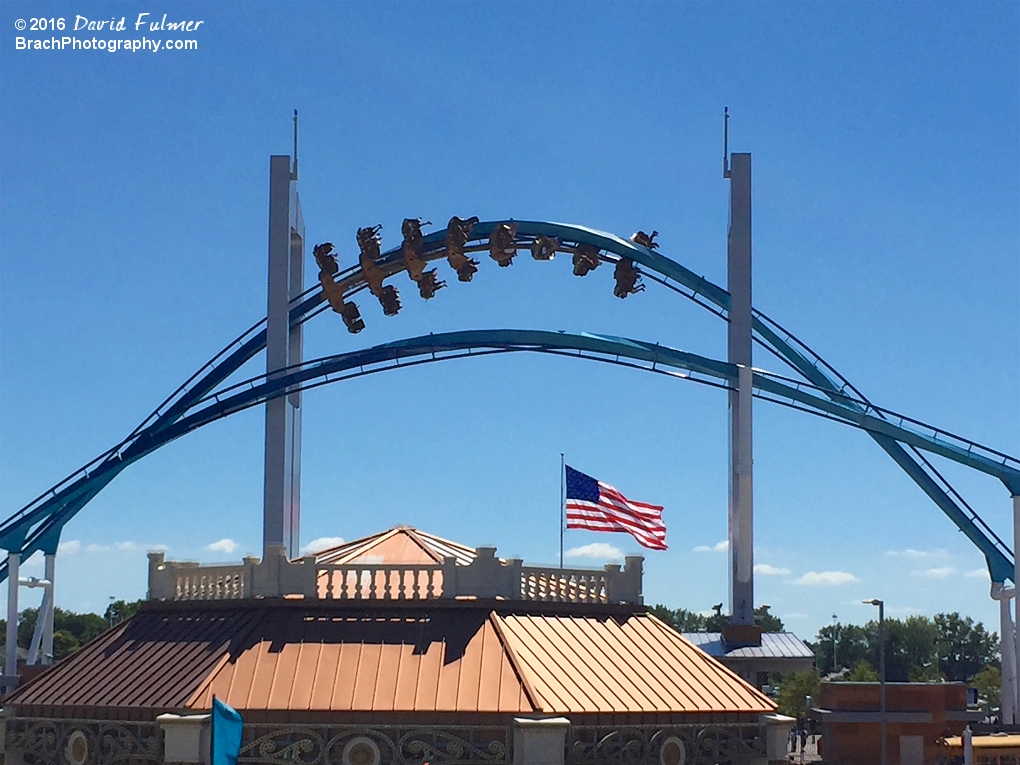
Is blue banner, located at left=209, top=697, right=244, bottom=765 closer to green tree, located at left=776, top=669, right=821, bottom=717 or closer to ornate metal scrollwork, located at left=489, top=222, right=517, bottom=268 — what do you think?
ornate metal scrollwork, located at left=489, top=222, right=517, bottom=268

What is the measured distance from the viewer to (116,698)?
27.1 m

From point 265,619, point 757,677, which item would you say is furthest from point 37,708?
point 757,677

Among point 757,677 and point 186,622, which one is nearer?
point 186,622

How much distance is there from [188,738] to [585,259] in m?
24.2

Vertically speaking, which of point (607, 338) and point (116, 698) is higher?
point (607, 338)

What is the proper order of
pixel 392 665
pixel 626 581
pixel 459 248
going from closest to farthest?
1. pixel 392 665
2. pixel 626 581
3. pixel 459 248

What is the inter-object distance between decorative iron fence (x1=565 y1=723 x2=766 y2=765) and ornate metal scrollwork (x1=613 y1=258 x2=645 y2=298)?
814 inches

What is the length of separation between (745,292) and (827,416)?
4.91 m

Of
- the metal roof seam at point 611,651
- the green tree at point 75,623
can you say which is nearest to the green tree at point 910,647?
the green tree at point 75,623

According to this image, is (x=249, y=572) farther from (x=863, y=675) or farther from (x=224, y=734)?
(x=863, y=675)

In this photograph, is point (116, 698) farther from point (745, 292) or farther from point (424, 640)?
point (745, 292)

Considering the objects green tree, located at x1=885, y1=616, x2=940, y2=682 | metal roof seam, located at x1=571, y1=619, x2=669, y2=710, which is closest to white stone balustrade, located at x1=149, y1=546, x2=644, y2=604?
metal roof seam, located at x1=571, y1=619, x2=669, y2=710

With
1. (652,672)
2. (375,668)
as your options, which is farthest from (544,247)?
(375,668)

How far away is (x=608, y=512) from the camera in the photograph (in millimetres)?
35969
